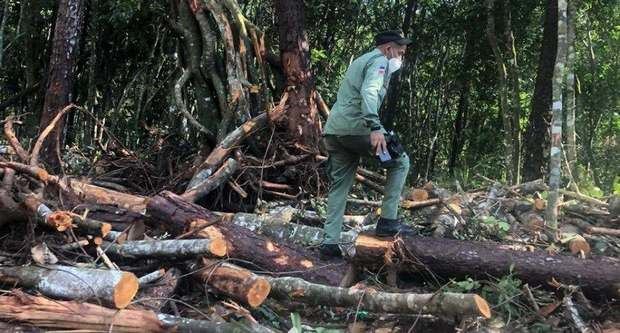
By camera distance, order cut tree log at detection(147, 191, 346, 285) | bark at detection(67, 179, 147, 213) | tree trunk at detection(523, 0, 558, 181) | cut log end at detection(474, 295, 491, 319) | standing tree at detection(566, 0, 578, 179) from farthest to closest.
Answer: tree trunk at detection(523, 0, 558, 181)
standing tree at detection(566, 0, 578, 179)
bark at detection(67, 179, 147, 213)
cut tree log at detection(147, 191, 346, 285)
cut log end at detection(474, 295, 491, 319)

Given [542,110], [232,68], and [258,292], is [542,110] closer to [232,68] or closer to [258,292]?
[232,68]

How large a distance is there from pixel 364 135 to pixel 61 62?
4.99m

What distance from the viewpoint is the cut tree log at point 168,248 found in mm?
4945

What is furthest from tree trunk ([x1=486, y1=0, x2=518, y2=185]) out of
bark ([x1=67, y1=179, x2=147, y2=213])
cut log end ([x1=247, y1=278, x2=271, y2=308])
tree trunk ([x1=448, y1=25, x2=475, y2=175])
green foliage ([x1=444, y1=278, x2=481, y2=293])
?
cut log end ([x1=247, y1=278, x2=271, y2=308])

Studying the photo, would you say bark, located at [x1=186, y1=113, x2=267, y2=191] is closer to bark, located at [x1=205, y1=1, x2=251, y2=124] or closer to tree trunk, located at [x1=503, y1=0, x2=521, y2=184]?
bark, located at [x1=205, y1=1, x2=251, y2=124]

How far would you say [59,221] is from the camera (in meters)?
5.42

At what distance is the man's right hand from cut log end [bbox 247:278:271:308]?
1409 mm

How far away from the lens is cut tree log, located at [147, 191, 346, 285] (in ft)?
17.0

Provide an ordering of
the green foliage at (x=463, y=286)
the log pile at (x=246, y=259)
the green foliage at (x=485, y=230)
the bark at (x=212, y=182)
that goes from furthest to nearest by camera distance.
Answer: the bark at (x=212, y=182) → the green foliage at (x=485, y=230) → the green foliage at (x=463, y=286) → the log pile at (x=246, y=259)

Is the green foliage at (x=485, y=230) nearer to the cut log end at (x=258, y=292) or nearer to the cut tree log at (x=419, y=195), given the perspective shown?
the cut tree log at (x=419, y=195)

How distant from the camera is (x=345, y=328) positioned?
4473 millimetres

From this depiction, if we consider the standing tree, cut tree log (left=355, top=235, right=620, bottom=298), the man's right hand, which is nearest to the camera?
cut tree log (left=355, top=235, right=620, bottom=298)

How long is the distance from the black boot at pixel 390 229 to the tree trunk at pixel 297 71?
348 cm

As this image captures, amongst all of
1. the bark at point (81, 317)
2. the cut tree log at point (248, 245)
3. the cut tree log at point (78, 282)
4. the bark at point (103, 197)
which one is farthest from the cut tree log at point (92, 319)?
the bark at point (103, 197)
